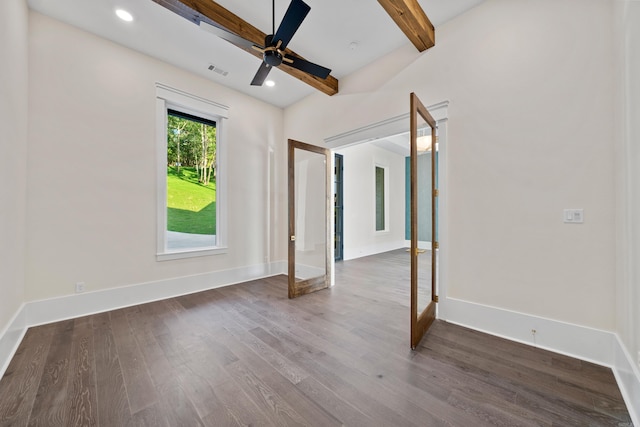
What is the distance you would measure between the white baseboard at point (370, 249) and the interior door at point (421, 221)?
2.95 metres

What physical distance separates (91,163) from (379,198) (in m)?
6.57

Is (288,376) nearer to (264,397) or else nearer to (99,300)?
(264,397)

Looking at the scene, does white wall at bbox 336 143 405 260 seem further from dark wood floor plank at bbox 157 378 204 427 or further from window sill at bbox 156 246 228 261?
dark wood floor plank at bbox 157 378 204 427

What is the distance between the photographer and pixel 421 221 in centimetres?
277

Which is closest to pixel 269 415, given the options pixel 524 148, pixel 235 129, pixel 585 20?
pixel 524 148

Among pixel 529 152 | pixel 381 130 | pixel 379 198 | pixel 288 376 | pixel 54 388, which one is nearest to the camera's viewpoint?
pixel 54 388

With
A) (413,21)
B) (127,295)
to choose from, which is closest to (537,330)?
(413,21)

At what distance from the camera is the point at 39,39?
2.67 meters

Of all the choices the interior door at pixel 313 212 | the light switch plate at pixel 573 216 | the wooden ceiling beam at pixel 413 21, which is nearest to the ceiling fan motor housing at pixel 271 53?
the wooden ceiling beam at pixel 413 21

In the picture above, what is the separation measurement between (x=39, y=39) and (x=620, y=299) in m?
5.77

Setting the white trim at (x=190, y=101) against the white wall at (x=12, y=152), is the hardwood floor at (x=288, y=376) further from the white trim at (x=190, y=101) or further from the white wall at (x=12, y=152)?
the white trim at (x=190, y=101)

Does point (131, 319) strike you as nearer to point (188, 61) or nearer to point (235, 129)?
point (235, 129)

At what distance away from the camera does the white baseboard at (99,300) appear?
217 cm

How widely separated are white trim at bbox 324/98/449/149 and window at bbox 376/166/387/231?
3851 millimetres
